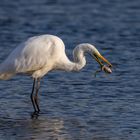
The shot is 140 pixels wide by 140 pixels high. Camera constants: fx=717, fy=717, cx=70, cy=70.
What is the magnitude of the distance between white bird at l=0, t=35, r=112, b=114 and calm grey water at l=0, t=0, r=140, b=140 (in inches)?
24.8

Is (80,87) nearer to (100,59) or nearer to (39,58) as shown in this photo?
(100,59)

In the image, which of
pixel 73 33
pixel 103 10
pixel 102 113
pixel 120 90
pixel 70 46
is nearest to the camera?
pixel 102 113

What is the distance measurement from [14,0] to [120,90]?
13382mm

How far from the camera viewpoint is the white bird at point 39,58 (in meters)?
14.0

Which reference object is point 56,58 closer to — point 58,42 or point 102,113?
point 58,42

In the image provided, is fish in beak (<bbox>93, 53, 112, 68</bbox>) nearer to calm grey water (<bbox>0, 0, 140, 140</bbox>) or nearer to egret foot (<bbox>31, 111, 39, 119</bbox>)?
calm grey water (<bbox>0, 0, 140, 140</bbox>)

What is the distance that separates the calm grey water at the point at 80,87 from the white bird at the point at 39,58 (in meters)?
0.63

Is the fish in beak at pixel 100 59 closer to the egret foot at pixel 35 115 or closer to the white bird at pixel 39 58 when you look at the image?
the white bird at pixel 39 58

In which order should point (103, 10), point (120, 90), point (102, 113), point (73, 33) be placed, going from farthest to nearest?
1. point (103, 10)
2. point (73, 33)
3. point (120, 90)
4. point (102, 113)

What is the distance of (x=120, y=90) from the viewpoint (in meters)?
15.2

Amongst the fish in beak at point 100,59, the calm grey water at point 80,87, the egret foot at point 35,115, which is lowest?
the egret foot at point 35,115

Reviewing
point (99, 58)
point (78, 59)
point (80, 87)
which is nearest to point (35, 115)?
point (78, 59)

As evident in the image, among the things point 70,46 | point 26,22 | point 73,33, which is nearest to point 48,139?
point 70,46

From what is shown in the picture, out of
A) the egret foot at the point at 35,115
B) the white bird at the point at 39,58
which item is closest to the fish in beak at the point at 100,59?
the white bird at the point at 39,58
